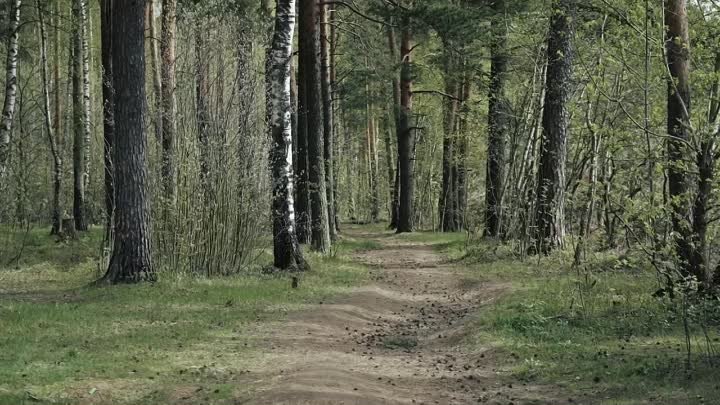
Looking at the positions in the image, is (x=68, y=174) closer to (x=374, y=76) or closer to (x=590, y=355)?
(x=374, y=76)

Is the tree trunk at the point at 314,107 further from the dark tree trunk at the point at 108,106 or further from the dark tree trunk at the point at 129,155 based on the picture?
the dark tree trunk at the point at 129,155

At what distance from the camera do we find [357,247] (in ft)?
74.9

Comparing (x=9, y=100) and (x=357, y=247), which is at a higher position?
(x=9, y=100)

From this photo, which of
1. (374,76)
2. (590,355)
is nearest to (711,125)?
(590,355)

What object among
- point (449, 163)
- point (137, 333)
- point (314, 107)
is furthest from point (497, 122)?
point (137, 333)

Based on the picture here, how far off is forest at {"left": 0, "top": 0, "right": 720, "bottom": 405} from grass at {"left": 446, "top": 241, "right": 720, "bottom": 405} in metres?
0.04

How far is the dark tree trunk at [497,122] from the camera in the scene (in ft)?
63.5

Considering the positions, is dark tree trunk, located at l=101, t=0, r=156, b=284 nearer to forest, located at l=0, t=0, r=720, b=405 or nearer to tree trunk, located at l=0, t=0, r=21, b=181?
forest, located at l=0, t=0, r=720, b=405

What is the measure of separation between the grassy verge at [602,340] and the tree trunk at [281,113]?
185 inches

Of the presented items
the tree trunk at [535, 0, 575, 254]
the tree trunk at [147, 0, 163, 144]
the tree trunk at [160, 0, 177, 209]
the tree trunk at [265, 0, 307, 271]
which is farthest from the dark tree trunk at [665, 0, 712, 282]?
the tree trunk at [147, 0, 163, 144]

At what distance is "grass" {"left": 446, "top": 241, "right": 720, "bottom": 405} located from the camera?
6629 mm

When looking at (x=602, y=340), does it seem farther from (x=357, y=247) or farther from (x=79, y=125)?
(x=79, y=125)

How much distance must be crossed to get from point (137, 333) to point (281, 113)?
647 cm

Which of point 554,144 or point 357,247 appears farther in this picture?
point 357,247
